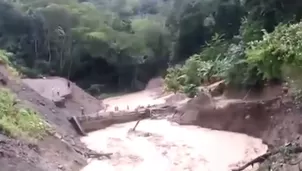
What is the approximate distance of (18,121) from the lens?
34.1 ft

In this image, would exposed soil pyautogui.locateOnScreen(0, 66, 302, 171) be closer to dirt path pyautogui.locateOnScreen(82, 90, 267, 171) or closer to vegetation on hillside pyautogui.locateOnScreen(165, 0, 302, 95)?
dirt path pyautogui.locateOnScreen(82, 90, 267, 171)

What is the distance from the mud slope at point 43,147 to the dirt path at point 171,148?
19.8 inches

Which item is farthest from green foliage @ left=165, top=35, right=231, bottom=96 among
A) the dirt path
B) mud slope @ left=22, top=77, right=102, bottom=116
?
mud slope @ left=22, top=77, right=102, bottom=116

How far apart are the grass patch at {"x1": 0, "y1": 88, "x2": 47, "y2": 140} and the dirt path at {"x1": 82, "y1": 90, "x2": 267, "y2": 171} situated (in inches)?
56.0

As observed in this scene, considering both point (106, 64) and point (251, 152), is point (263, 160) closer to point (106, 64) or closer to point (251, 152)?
point (251, 152)

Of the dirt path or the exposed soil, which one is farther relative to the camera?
the dirt path

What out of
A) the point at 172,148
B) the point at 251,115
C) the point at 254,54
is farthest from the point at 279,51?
the point at 172,148

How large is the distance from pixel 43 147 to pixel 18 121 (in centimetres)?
87

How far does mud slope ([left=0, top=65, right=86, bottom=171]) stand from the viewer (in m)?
8.53

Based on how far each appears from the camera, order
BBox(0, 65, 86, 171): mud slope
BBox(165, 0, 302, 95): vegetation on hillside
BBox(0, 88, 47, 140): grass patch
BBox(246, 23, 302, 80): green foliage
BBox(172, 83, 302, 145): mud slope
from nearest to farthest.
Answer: BBox(246, 23, 302, 80): green foliage → BBox(0, 65, 86, 171): mud slope → BBox(165, 0, 302, 95): vegetation on hillside → BBox(0, 88, 47, 140): grass patch → BBox(172, 83, 302, 145): mud slope

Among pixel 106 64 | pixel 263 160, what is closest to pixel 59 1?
pixel 106 64

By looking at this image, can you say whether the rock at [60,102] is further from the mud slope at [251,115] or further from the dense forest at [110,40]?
the mud slope at [251,115]

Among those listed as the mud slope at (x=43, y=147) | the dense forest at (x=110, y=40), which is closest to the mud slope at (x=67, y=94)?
the dense forest at (x=110, y=40)

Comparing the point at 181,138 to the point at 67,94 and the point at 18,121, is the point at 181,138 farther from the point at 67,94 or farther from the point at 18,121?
the point at 67,94
